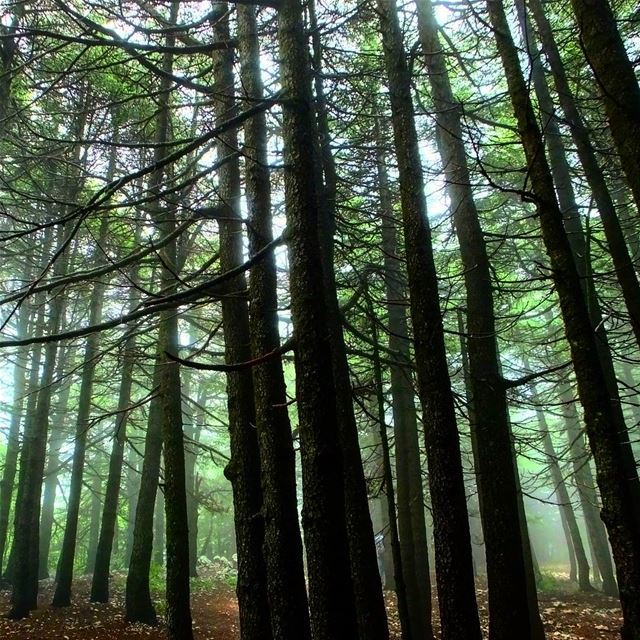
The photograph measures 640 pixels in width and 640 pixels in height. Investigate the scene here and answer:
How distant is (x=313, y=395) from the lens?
4133 mm

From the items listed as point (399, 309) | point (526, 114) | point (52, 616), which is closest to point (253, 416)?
point (526, 114)

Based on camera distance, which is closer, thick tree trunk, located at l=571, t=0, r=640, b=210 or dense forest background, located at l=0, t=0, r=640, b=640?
thick tree trunk, located at l=571, t=0, r=640, b=210

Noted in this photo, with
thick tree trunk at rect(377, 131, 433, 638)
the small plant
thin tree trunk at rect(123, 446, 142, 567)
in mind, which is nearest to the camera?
thick tree trunk at rect(377, 131, 433, 638)

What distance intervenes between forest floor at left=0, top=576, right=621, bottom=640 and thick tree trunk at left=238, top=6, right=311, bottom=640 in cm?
736

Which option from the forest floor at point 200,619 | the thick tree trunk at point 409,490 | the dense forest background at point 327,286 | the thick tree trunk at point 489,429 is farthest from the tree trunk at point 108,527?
the thick tree trunk at point 489,429

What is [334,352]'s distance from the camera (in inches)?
257

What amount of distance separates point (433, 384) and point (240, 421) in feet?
7.29

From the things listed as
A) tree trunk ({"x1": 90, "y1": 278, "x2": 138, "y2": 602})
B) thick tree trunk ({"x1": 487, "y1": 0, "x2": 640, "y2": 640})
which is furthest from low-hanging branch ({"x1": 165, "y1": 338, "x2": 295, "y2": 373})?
tree trunk ({"x1": 90, "y1": 278, "x2": 138, "y2": 602})

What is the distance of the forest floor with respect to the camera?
10000 mm

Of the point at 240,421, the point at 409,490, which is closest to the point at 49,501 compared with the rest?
the point at 409,490

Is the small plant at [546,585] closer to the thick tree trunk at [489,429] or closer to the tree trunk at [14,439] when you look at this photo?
the thick tree trunk at [489,429]

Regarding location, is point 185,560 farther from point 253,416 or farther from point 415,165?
point 415,165

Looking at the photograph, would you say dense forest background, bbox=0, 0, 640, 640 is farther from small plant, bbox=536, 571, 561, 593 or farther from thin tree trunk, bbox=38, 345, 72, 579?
small plant, bbox=536, 571, 561, 593

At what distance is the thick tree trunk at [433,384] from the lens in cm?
464
